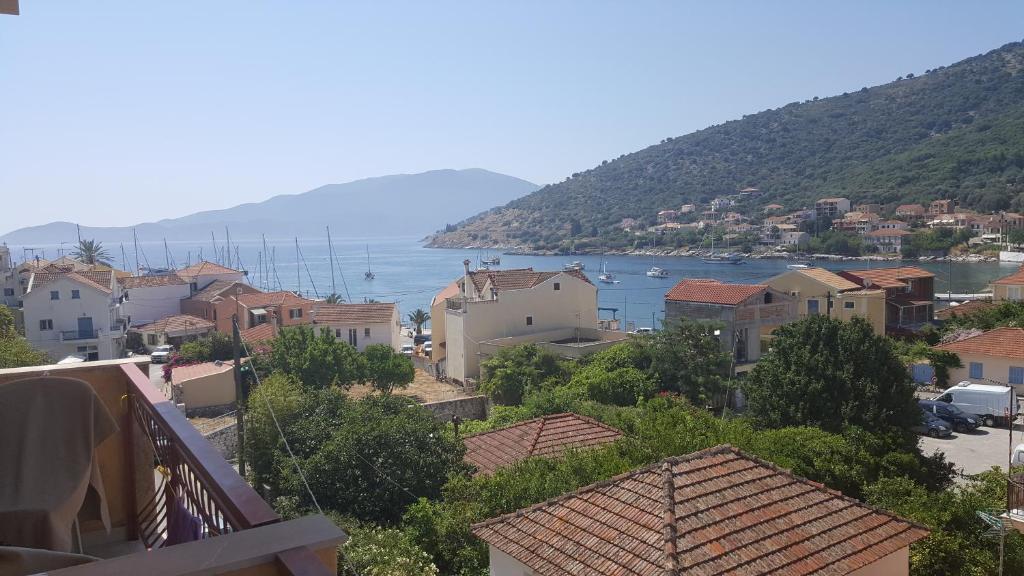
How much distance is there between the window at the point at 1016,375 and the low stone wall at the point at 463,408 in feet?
60.7

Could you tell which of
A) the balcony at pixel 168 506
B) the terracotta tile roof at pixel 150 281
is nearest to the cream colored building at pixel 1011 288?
the balcony at pixel 168 506

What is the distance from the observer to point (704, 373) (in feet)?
84.6

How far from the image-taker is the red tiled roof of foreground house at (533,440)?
15.3m

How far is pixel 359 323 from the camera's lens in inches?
1517

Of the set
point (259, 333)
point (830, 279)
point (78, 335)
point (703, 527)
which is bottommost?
point (259, 333)

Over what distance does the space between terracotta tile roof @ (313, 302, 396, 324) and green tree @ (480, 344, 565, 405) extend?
10669mm

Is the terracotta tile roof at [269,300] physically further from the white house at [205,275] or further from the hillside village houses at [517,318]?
the hillside village houses at [517,318]

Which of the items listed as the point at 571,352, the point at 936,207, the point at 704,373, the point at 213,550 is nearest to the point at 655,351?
the point at 704,373

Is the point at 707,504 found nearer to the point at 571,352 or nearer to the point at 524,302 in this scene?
the point at 571,352

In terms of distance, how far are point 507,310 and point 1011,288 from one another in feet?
89.8

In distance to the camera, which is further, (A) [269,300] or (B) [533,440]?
(A) [269,300]

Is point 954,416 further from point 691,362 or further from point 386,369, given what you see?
point 386,369

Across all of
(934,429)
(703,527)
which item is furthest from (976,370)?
(703,527)

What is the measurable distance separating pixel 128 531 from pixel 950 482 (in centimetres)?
1695
